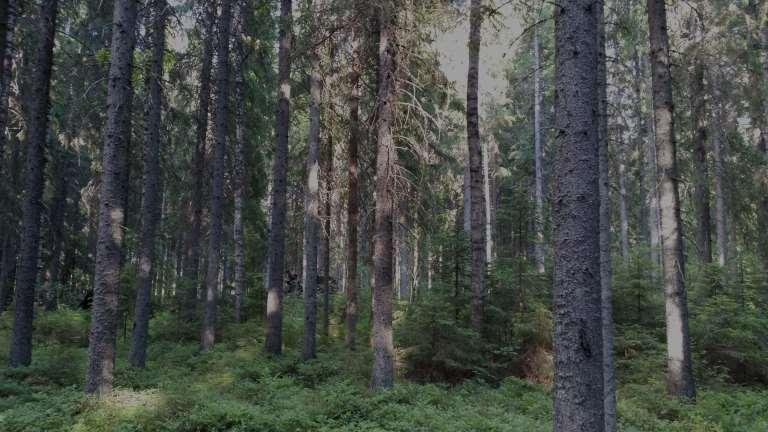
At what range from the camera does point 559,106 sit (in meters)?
4.74

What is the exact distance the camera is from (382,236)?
10.3m

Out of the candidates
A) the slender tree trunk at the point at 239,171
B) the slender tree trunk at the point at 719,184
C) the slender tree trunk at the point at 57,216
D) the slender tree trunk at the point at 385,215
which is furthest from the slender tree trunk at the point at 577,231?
the slender tree trunk at the point at 57,216

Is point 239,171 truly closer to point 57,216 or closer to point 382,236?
point 57,216

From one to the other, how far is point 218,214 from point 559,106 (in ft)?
39.3

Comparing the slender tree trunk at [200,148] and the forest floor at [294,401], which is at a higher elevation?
the slender tree trunk at [200,148]

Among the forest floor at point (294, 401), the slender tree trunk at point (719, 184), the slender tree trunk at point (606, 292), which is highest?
the slender tree trunk at point (719, 184)

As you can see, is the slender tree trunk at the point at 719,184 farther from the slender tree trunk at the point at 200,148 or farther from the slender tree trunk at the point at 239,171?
the slender tree trunk at the point at 200,148

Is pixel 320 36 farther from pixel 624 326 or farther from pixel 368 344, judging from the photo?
pixel 624 326

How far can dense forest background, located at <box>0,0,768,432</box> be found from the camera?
23.8ft

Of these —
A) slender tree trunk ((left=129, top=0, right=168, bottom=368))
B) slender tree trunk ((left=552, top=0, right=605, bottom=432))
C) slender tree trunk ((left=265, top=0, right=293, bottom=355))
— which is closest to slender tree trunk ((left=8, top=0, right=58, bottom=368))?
slender tree trunk ((left=129, top=0, right=168, bottom=368))

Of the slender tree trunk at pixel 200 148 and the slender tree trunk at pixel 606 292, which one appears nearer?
the slender tree trunk at pixel 606 292

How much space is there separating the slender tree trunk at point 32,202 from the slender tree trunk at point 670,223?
13.5 meters

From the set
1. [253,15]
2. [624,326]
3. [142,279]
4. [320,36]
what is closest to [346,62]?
[320,36]

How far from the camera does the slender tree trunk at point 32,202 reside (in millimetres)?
11641
